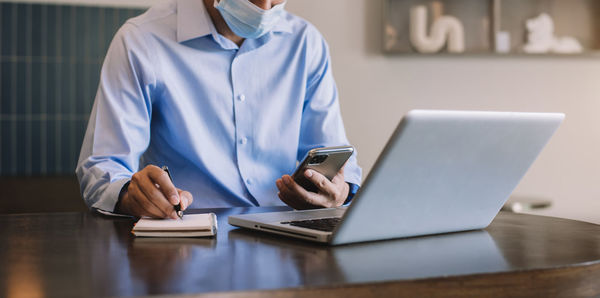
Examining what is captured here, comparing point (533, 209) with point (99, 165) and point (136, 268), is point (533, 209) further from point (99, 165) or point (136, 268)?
point (136, 268)

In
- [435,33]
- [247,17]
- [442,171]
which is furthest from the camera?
[435,33]

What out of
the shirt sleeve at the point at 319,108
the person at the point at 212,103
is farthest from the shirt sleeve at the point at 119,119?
the shirt sleeve at the point at 319,108

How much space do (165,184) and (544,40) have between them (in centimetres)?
260

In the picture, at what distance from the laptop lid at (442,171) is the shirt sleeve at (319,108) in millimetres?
745

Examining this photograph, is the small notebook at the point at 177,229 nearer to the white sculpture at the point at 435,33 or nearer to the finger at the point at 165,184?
the finger at the point at 165,184

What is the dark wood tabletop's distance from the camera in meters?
0.53

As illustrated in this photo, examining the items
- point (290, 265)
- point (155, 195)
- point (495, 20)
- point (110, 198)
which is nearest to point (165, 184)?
point (155, 195)

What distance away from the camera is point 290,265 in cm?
62

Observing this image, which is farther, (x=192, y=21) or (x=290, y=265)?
(x=192, y=21)

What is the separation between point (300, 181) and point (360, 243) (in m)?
0.38

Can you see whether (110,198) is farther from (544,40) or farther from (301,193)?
(544,40)

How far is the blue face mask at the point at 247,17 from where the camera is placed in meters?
1.37

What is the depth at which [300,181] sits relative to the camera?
111 centimetres

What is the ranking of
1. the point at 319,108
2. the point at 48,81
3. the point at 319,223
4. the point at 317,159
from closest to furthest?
1. the point at 319,223
2. the point at 317,159
3. the point at 319,108
4. the point at 48,81
